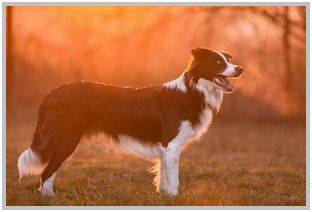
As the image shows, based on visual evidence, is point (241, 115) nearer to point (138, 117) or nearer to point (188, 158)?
point (188, 158)

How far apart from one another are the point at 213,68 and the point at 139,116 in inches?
47.8

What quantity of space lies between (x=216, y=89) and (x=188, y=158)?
16.0 ft

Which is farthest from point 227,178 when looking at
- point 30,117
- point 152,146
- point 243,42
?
point 30,117

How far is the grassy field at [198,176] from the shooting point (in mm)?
5863

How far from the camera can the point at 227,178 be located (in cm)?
793

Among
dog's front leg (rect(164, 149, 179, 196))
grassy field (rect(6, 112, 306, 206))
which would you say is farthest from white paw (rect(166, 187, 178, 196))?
grassy field (rect(6, 112, 306, 206))

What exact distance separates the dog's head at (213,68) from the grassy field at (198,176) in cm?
156

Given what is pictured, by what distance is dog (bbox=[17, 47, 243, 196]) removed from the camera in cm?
595

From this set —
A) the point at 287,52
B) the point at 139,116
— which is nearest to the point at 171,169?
the point at 139,116

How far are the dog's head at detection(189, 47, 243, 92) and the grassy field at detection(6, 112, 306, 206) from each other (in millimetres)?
1558

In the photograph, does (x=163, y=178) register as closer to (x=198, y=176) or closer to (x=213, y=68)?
(x=213, y=68)

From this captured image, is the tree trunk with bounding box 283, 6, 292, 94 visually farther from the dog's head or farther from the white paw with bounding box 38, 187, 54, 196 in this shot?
the white paw with bounding box 38, 187, 54, 196

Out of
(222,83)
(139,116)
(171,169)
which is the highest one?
(222,83)

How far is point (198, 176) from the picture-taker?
8070mm
